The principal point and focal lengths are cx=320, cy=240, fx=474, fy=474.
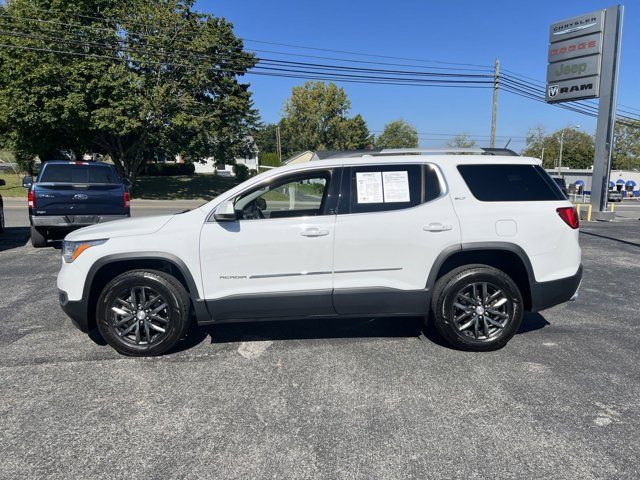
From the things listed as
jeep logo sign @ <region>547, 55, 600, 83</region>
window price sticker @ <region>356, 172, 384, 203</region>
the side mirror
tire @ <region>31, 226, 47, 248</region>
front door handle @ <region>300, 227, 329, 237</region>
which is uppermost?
jeep logo sign @ <region>547, 55, 600, 83</region>

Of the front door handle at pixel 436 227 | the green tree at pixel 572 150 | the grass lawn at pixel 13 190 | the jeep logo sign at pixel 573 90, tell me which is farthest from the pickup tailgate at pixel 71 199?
the green tree at pixel 572 150

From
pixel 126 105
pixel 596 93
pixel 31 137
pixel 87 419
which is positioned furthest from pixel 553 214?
pixel 31 137

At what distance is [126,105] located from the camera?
24.2 meters

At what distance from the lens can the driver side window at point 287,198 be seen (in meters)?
4.32

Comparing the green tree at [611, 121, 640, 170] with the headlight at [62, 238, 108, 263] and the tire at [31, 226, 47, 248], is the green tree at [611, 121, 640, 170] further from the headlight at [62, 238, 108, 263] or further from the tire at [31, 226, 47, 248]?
the headlight at [62, 238, 108, 263]

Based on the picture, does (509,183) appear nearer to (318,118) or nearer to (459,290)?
(459,290)

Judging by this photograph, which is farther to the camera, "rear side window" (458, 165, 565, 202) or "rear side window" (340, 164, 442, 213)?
"rear side window" (458, 165, 565, 202)

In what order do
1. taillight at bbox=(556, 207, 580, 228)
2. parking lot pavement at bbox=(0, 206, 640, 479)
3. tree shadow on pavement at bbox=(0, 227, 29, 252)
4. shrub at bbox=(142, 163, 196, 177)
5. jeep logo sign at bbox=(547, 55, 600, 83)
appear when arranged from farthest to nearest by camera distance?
shrub at bbox=(142, 163, 196, 177) < jeep logo sign at bbox=(547, 55, 600, 83) < tree shadow on pavement at bbox=(0, 227, 29, 252) < taillight at bbox=(556, 207, 580, 228) < parking lot pavement at bbox=(0, 206, 640, 479)

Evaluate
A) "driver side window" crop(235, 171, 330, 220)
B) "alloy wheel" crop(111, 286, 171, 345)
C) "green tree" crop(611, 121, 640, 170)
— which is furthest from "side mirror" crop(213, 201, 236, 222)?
"green tree" crop(611, 121, 640, 170)

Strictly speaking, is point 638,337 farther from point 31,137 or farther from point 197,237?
point 31,137

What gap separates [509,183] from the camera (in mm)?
4410

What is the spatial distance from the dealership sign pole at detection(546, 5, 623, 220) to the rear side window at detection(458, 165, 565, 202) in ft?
61.5

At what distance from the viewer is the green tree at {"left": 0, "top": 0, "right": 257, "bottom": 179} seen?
2339 centimetres

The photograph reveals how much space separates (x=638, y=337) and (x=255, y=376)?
3891 millimetres
